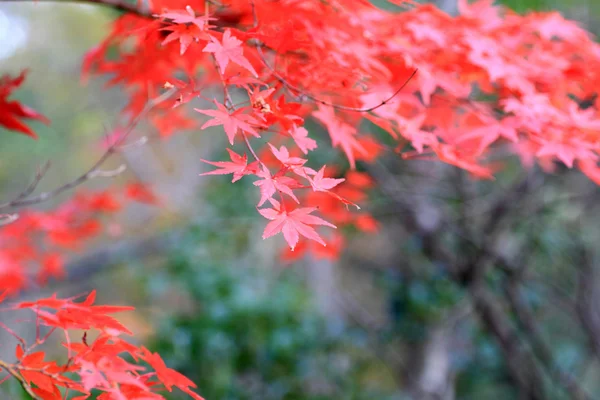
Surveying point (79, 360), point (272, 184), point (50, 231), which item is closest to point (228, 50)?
point (272, 184)

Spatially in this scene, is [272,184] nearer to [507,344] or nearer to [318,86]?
[318,86]

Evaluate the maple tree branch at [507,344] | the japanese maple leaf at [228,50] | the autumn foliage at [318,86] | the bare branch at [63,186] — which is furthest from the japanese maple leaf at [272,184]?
the maple tree branch at [507,344]

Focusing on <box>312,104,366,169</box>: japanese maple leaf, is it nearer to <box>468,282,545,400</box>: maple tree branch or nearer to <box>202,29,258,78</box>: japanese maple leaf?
<box>202,29,258,78</box>: japanese maple leaf

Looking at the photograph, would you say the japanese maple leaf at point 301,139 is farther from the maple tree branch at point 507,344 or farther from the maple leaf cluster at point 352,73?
the maple tree branch at point 507,344

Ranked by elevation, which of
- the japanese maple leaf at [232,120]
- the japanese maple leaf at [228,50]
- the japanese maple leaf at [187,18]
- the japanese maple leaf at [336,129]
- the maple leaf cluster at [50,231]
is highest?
the japanese maple leaf at [187,18]

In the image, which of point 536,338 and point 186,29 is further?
point 536,338

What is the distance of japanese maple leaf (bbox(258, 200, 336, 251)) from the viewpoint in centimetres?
74

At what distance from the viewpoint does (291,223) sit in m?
0.77

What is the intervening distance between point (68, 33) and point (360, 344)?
5953 mm

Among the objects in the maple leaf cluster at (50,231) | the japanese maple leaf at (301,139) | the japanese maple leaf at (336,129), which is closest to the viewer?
the japanese maple leaf at (301,139)

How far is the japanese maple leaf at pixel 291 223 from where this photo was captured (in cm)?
74

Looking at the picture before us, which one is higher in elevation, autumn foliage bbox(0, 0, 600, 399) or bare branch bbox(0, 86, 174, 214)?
autumn foliage bbox(0, 0, 600, 399)

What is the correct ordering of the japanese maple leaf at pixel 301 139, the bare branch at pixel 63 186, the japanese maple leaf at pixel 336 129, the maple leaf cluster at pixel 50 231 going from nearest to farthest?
1. the japanese maple leaf at pixel 301 139
2. the japanese maple leaf at pixel 336 129
3. the bare branch at pixel 63 186
4. the maple leaf cluster at pixel 50 231

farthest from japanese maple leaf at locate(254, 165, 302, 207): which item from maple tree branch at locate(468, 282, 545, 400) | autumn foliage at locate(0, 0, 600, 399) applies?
maple tree branch at locate(468, 282, 545, 400)
